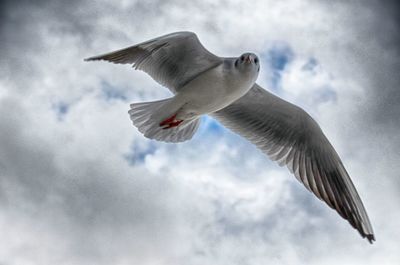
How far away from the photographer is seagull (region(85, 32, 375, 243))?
593cm

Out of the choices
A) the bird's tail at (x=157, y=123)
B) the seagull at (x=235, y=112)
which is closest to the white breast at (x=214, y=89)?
the seagull at (x=235, y=112)

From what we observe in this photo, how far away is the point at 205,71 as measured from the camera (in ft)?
20.0

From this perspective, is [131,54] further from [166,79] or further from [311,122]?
[311,122]

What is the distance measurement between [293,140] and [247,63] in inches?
58.8

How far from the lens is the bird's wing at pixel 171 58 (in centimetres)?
587

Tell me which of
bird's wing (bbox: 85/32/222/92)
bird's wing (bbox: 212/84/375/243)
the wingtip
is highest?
bird's wing (bbox: 85/32/222/92)

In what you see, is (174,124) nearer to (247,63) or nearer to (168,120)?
(168,120)

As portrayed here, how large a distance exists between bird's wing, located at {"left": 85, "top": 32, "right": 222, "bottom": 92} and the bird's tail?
273 mm

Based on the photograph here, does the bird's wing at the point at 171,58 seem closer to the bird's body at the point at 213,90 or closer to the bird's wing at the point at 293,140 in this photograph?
the bird's body at the point at 213,90

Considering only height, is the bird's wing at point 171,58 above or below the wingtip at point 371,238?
above

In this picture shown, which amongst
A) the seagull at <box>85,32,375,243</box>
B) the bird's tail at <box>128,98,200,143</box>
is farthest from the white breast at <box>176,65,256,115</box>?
the bird's tail at <box>128,98,200,143</box>

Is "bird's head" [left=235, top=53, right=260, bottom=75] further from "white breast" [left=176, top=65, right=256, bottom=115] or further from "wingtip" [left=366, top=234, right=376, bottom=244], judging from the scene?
"wingtip" [left=366, top=234, right=376, bottom=244]

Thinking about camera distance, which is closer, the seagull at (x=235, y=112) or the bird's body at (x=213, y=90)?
the bird's body at (x=213, y=90)

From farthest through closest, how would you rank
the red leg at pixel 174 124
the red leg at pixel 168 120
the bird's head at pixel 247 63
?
1. the red leg at pixel 174 124
2. the red leg at pixel 168 120
3. the bird's head at pixel 247 63
